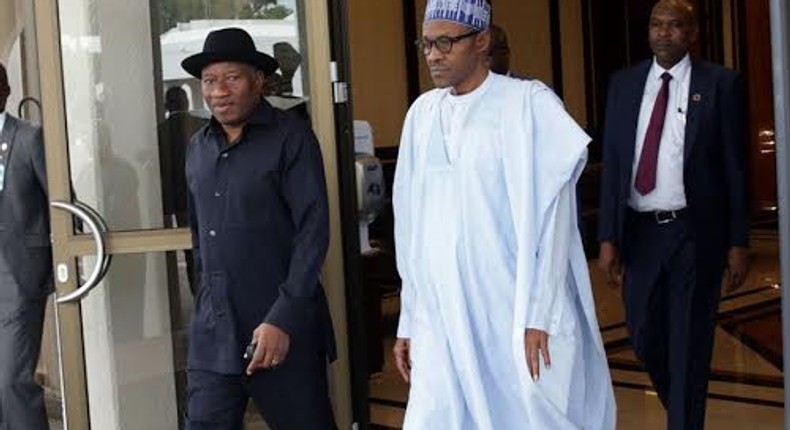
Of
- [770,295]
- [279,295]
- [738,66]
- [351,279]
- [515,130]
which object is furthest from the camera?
[738,66]

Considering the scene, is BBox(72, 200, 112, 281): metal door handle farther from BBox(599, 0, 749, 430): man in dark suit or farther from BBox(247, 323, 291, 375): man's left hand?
BBox(599, 0, 749, 430): man in dark suit

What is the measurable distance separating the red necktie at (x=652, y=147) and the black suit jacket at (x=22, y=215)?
2043mm

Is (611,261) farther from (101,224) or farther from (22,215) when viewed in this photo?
(22,215)

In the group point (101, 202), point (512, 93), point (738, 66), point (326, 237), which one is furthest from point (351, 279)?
point (738, 66)

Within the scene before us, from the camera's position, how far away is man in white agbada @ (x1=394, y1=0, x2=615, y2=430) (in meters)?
2.88

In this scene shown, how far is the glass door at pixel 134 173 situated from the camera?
3.91 meters

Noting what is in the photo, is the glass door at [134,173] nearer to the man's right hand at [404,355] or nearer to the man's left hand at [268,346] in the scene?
the man's left hand at [268,346]

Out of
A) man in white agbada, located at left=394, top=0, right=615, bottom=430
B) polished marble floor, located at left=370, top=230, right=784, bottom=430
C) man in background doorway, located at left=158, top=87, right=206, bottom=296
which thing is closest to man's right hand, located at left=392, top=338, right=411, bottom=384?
man in white agbada, located at left=394, top=0, right=615, bottom=430

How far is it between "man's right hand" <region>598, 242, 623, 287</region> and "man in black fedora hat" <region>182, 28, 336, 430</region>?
1.11 m

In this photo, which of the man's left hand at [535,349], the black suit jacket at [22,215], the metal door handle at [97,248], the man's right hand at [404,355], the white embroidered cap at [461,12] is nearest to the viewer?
the man's left hand at [535,349]

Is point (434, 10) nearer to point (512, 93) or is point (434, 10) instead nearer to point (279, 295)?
point (512, 93)

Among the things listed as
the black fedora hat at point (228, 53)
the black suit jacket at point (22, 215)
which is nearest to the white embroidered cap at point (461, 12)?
the black fedora hat at point (228, 53)

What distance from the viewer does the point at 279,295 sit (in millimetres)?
3375

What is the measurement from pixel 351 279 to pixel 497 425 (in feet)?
3.48
